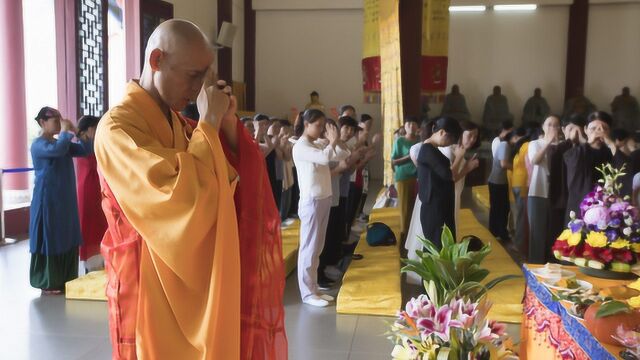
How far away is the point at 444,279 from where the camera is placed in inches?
68.7

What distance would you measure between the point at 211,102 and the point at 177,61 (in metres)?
0.14

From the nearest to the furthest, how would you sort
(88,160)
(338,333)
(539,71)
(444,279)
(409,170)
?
(444,279)
(338,333)
(88,160)
(409,170)
(539,71)

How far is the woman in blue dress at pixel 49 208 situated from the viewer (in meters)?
4.45

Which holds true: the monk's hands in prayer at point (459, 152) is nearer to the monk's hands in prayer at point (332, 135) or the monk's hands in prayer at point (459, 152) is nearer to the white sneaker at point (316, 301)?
the monk's hands in prayer at point (332, 135)

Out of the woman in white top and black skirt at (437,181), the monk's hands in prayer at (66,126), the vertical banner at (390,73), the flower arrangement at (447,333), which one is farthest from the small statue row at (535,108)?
the flower arrangement at (447,333)

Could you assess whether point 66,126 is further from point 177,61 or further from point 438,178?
point 177,61

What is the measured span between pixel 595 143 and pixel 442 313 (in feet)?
11.6

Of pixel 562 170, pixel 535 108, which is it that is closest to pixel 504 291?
pixel 562 170

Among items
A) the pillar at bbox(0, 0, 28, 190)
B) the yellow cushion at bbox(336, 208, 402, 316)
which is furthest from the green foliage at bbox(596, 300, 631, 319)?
the pillar at bbox(0, 0, 28, 190)

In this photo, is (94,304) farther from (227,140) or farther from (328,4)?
(328,4)

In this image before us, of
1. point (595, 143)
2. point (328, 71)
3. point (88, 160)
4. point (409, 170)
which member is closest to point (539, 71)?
point (328, 71)

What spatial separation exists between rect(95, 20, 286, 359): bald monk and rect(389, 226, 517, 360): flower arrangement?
1.63 ft

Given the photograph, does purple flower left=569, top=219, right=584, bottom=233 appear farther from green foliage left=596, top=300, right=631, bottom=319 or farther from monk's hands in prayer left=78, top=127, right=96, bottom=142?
monk's hands in prayer left=78, top=127, right=96, bottom=142

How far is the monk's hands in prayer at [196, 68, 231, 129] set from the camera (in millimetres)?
1584
